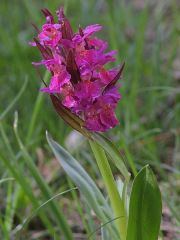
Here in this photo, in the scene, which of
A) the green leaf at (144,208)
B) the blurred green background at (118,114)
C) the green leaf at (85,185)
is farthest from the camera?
the blurred green background at (118,114)

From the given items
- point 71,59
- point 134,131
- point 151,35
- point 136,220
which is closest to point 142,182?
point 136,220

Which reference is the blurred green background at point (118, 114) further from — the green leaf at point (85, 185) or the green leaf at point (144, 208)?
the green leaf at point (144, 208)

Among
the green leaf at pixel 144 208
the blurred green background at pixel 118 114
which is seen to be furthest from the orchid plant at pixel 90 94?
the blurred green background at pixel 118 114

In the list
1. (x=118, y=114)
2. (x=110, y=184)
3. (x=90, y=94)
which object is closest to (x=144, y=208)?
(x=110, y=184)

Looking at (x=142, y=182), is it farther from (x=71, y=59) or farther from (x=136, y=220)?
(x=71, y=59)

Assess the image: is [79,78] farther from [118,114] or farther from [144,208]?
[118,114]
